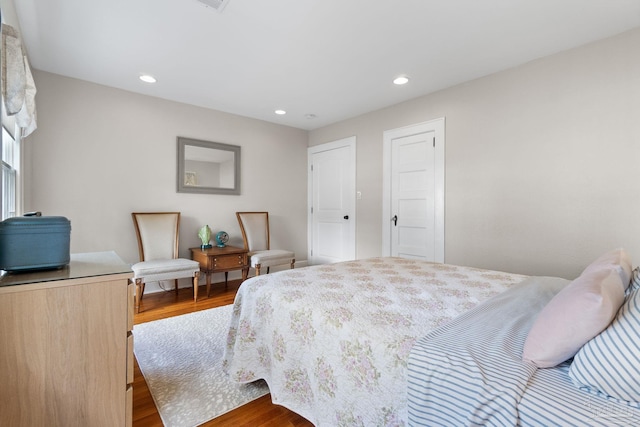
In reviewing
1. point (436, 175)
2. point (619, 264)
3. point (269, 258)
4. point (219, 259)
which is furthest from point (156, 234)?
point (619, 264)

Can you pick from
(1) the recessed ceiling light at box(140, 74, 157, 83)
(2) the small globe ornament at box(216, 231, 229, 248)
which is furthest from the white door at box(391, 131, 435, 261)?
(1) the recessed ceiling light at box(140, 74, 157, 83)

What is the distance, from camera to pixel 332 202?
15.2 feet

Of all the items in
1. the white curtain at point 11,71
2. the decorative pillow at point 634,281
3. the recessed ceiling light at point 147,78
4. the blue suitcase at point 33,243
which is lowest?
the decorative pillow at point 634,281

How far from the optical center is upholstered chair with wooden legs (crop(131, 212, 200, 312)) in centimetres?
298

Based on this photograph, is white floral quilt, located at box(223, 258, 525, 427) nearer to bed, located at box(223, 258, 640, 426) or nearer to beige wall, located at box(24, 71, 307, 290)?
bed, located at box(223, 258, 640, 426)

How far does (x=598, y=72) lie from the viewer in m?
2.33

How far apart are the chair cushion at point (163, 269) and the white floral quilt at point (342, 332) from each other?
165 cm

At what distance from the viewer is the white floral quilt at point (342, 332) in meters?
1.04

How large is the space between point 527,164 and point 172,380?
3374 millimetres

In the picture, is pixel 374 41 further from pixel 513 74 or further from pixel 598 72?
pixel 598 72

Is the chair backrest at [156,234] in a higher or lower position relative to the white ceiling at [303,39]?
lower

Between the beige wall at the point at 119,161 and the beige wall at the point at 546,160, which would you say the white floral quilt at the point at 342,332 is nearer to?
the beige wall at the point at 546,160

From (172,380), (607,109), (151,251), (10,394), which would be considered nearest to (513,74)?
(607,109)

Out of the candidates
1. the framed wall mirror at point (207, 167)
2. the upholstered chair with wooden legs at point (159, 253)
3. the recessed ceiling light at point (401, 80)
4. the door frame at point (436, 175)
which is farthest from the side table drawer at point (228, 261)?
the recessed ceiling light at point (401, 80)
